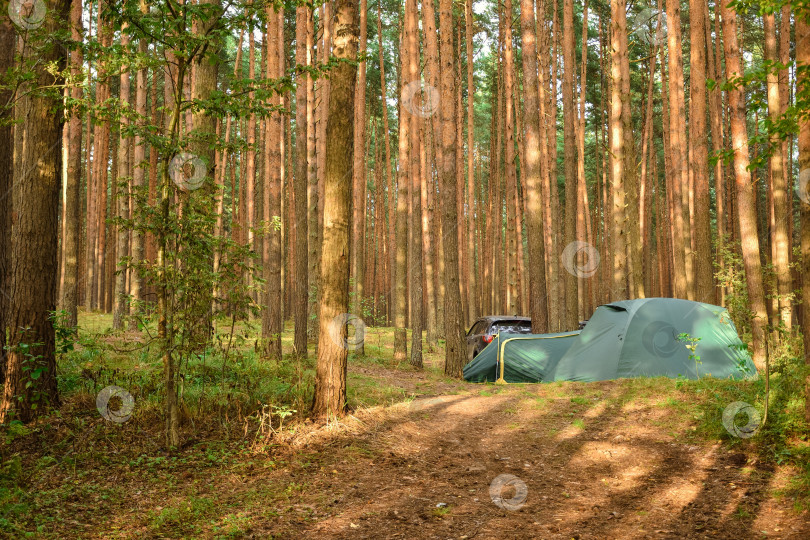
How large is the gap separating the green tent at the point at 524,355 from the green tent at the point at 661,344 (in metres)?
0.73

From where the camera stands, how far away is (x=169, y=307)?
6.12 meters

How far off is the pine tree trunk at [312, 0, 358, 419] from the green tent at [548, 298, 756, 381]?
612cm

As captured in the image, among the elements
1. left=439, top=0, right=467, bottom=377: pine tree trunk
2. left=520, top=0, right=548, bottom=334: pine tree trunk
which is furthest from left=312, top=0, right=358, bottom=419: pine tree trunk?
left=520, top=0, right=548, bottom=334: pine tree trunk

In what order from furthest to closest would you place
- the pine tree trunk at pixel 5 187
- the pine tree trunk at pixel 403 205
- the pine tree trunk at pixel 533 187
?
the pine tree trunk at pixel 403 205 < the pine tree trunk at pixel 533 187 < the pine tree trunk at pixel 5 187

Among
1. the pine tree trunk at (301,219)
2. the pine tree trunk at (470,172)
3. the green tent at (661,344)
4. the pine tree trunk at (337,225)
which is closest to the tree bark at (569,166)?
the pine tree trunk at (470,172)

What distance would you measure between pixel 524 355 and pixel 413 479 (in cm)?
682

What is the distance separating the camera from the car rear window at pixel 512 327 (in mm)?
14391

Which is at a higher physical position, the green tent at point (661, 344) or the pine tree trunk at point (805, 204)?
the pine tree trunk at point (805, 204)

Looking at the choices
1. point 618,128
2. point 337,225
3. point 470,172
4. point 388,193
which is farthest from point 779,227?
point 388,193

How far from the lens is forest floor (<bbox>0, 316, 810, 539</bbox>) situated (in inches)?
168

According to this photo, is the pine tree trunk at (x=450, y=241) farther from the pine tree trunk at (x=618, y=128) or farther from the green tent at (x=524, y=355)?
the pine tree trunk at (x=618, y=128)

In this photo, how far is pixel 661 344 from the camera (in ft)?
33.8

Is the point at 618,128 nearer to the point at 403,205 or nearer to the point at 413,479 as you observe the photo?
the point at 403,205

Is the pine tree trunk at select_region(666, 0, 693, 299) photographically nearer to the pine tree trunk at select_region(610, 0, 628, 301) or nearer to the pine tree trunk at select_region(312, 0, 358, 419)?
the pine tree trunk at select_region(610, 0, 628, 301)
